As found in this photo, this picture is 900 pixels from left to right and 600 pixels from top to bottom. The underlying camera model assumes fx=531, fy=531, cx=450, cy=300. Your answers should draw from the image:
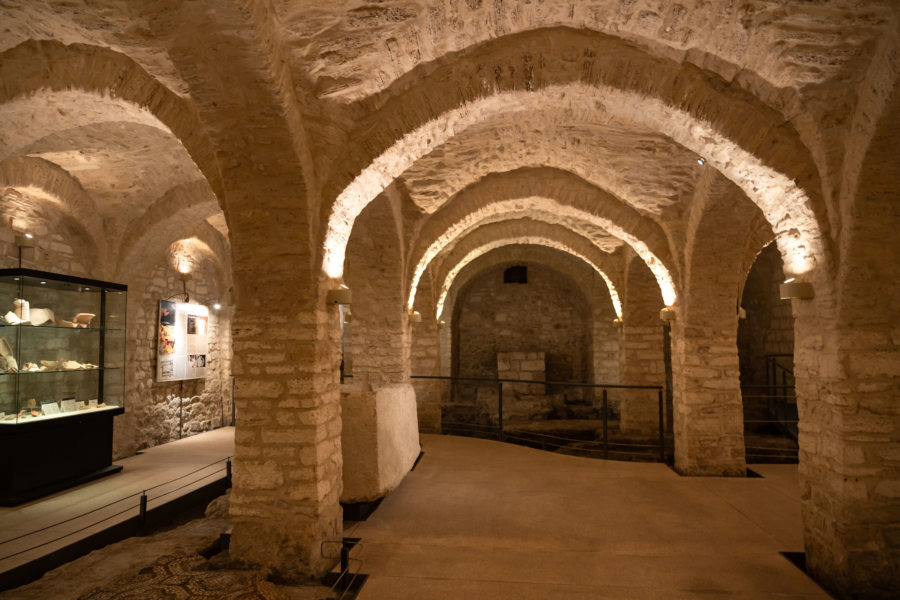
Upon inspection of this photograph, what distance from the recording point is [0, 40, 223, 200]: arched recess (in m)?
3.89

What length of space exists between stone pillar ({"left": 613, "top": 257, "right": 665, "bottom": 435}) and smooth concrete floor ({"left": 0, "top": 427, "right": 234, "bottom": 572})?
6826 mm

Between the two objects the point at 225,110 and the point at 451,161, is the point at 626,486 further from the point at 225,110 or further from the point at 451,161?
the point at 225,110

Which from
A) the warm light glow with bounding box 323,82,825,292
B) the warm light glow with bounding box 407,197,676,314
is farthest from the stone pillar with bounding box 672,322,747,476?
the warm light glow with bounding box 323,82,825,292

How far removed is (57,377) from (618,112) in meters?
6.43

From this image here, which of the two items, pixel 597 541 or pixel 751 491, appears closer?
pixel 597 541

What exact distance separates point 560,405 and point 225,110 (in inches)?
426

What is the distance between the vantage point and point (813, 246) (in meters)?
3.79

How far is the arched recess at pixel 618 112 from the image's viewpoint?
12.6 ft

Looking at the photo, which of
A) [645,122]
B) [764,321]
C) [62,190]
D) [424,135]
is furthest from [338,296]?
[764,321]

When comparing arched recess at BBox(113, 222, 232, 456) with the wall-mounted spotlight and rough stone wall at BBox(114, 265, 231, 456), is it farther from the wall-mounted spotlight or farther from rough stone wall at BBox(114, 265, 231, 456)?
the wall-mounted spotlight

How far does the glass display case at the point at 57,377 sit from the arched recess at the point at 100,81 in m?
2.08

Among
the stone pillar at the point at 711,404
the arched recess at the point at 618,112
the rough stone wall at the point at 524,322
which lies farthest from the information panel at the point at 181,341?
the stone pillar at the point at 711,404

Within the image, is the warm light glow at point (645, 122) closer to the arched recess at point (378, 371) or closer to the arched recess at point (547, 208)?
the arched recess at point (378, 371)

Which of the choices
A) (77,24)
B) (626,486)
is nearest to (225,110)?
(77,24)
